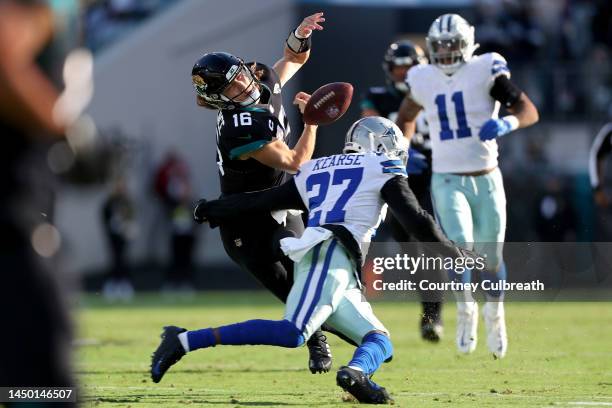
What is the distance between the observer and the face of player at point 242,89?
683cm

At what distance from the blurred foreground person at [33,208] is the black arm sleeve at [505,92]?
4798mm

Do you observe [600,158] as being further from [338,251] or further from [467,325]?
[338,251]

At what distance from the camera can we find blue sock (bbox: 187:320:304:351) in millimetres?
5719

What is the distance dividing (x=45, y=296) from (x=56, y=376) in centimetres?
23

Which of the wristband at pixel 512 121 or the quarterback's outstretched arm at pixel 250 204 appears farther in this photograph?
the wristband at pixel 512 121

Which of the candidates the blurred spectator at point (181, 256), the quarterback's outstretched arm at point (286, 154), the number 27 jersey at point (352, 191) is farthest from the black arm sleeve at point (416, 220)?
the blurred spectator at point (181, 256)

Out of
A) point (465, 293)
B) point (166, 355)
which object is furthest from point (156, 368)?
point (465, 293)

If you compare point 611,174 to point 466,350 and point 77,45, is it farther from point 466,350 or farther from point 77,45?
point 77,45

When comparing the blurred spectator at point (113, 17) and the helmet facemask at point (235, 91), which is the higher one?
the helmet facemask at point (235, 91)

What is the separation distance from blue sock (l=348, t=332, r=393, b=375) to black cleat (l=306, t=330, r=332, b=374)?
931mm

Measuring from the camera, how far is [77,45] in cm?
363

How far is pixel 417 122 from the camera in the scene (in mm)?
9656

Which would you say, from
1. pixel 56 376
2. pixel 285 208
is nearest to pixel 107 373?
pixel 285 208

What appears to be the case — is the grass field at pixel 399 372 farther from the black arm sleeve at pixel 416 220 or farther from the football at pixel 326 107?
the football at pixel 326 107
